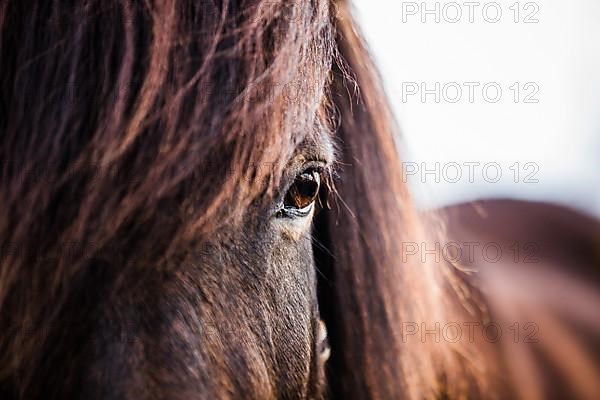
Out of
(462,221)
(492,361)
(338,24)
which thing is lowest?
(492,361)

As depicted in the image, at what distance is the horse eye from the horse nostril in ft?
0.88

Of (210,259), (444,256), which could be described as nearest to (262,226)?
(210,259)

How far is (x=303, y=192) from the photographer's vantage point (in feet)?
3.05

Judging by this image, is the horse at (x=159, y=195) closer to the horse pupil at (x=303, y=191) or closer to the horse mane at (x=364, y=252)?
the horse pupil at (x=303, y=191)

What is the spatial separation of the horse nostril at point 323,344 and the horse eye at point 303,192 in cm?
27

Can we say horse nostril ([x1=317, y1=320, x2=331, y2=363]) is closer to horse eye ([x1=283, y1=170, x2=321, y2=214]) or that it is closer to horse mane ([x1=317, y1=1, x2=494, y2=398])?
horse mane ([x1=317, y1=1, x2=494, y2=398])

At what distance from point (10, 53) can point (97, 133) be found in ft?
0.55

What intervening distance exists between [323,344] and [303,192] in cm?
36

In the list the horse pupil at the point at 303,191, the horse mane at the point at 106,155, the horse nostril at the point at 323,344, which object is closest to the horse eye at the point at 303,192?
the horse pupil at the point at 303,191

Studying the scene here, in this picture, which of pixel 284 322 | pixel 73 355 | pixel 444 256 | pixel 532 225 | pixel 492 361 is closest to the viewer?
pixel 73 355

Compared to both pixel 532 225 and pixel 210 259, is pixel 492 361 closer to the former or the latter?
pixel 532 225

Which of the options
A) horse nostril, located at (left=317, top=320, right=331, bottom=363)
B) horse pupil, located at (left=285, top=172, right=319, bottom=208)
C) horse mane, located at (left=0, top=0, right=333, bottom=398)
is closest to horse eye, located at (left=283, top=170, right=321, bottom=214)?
horse pupil, located at (left=285, top=172, right=319, bottom=208)

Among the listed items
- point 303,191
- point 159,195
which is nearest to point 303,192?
point 303,191

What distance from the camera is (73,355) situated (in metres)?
0.63
